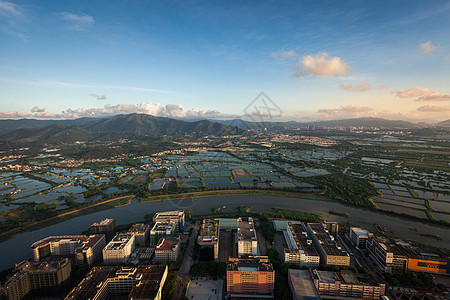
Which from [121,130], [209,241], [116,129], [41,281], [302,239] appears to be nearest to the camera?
[41,281]

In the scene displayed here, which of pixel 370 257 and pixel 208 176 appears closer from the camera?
pixel 370 257

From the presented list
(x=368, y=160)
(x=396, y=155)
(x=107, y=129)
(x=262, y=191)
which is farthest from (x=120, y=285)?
(x=107, y=129)

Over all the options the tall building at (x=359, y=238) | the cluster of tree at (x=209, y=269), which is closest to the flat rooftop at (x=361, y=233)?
the tall building at (x=359, y=238)

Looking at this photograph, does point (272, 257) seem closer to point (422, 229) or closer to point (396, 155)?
point (422, 229)

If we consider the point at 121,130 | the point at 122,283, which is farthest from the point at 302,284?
the point at 121,130

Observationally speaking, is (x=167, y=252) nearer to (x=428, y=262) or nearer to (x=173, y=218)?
(x=173, y=218)

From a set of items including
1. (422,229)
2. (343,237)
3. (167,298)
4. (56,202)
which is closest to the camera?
(167,298)
